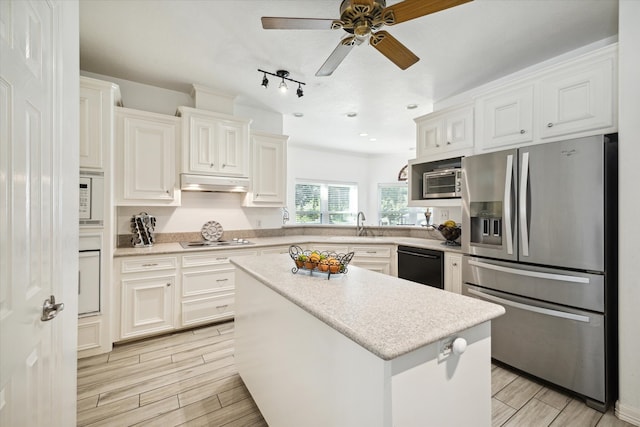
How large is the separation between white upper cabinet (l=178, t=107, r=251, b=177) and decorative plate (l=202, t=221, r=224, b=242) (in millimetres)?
710

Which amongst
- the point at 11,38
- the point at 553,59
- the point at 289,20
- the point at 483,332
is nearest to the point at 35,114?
the point at 11,38

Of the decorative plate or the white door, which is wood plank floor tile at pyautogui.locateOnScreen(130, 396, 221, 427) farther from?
the decorative plate

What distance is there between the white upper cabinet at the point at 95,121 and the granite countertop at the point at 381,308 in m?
1.92

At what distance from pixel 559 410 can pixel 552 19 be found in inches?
108

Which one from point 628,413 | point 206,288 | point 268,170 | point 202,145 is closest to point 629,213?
point 628,413

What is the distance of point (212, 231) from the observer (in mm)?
3668

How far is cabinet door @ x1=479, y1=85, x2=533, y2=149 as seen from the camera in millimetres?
2301

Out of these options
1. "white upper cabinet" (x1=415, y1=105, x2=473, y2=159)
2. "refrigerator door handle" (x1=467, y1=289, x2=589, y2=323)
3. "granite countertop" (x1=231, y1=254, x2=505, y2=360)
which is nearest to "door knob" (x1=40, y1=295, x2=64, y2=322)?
"granite countertop" (x1=231, y1=254, x2=505, y2=360)

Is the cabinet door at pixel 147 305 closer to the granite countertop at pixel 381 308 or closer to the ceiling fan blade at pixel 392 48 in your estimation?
the granite countertop at pixel 381 308

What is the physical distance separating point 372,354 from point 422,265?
2.44 meters

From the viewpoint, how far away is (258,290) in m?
1.75

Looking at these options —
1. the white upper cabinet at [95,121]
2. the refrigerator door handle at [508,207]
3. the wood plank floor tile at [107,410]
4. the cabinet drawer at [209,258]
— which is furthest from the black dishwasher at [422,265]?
the white upper cabinet at [95,121]

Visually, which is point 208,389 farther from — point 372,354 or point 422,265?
point 422,265

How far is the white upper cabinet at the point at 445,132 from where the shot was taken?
112 inches
